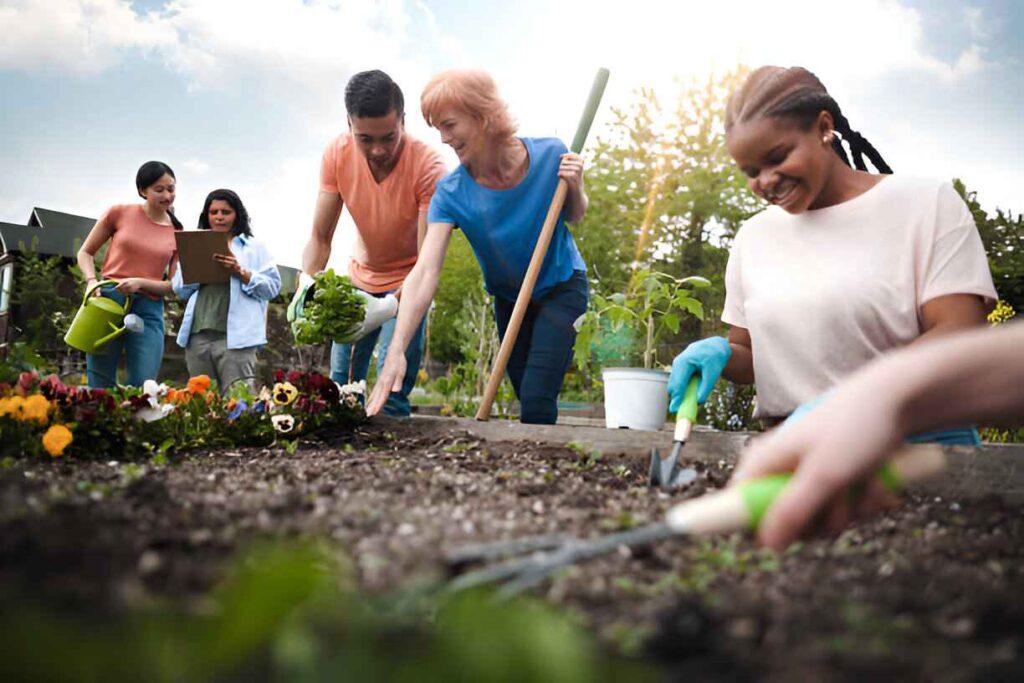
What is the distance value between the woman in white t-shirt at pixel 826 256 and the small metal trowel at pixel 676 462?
0.17 ft

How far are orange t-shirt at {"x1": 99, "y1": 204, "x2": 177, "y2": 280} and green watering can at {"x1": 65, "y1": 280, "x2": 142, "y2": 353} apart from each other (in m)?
0.36

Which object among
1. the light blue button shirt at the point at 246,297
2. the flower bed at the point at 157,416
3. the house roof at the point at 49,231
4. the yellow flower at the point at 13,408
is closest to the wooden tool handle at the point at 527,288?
the flower bed at the point at 157,416

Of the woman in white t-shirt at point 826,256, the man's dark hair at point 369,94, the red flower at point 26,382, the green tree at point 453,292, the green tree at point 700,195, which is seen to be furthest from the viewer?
the green tree at point 453,292

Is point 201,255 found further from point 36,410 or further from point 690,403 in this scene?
point 690,403

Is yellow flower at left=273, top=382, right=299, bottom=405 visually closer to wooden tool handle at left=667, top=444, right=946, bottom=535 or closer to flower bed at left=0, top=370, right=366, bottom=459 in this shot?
flower bed at left=0, top=370, right=366, bottom=459

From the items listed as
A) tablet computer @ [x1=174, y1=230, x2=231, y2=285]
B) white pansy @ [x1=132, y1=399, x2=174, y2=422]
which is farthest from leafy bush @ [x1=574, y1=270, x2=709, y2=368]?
tablet computer @ [x1=174, y1=230, x2=231, y2=285]

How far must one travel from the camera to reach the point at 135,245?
4469 millimetres

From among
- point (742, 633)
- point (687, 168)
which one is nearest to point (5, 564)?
point (742, 633)

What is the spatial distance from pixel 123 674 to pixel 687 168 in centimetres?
1222

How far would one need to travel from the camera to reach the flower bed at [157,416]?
2.19 meters

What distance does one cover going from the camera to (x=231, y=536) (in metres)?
0.79

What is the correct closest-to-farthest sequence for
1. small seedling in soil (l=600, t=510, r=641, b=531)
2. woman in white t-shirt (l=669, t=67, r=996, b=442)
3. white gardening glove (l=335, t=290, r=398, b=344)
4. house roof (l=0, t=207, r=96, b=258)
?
small seedling in soil (l=600, t=510, r=641, b=531)
woman in white t-shirt (l=669, t=67, r=996, b=442)
white gardening glove (l=335, t=290, r=398, b=344)
house roof (l=0, t=207, r=96, b=258)

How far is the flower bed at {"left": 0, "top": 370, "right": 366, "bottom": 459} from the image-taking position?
2189mm

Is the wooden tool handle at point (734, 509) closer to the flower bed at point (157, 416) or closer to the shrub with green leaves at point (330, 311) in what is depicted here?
the flower bed at point (157, 416)
